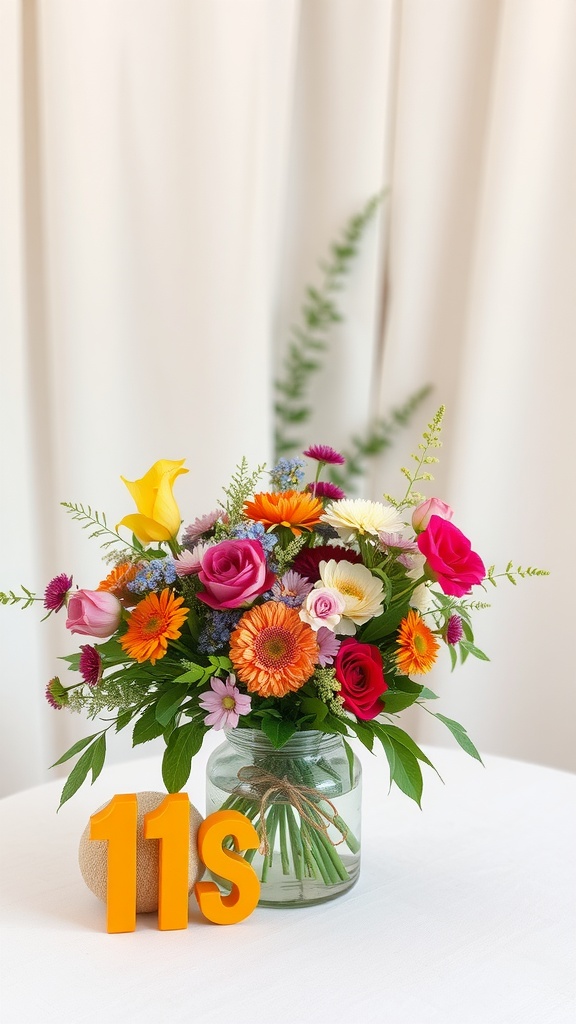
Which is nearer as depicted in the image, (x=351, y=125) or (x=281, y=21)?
(x=281, y=21)

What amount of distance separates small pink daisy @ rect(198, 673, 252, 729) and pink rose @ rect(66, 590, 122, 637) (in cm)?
10

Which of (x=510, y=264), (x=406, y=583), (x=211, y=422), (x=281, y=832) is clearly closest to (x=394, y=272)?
(x=510, y=264)

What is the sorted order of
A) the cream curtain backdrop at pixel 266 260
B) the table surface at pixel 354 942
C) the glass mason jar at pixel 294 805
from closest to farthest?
1. the table surface at pixel 354 942
2. the glass mason jar at pixel 294 805
3. the cream curtain backdrop at pixel 266 260

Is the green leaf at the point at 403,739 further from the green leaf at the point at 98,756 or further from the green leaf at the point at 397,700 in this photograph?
the green leaf at the point at 98,756

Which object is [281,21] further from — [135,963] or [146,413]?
[135,963]

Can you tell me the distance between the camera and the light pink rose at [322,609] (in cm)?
76

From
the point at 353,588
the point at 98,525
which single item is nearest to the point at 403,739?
the point at 353,588

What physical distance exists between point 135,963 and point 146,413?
40.9 inches

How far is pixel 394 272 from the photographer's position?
180 centimetres

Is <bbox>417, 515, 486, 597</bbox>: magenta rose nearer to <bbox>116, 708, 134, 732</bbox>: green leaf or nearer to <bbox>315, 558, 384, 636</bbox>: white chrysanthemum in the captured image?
<bbox>315, 558, 384, 636</bbox>: white chrysanthemum

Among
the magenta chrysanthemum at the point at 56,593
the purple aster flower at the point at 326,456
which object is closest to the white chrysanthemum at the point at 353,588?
the purple aster flower at the point at 326,456

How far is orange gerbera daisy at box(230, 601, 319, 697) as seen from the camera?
76 centimetres

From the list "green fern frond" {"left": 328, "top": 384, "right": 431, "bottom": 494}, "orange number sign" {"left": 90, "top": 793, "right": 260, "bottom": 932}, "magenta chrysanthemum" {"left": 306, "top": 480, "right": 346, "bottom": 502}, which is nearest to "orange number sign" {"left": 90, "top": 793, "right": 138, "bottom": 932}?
"orange number sign" {"left": 90, "top": 793, "right": 260, "bottom": 932}

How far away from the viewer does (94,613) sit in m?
0.79
